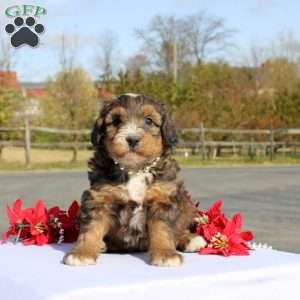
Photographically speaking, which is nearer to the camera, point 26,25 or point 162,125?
point 162,125

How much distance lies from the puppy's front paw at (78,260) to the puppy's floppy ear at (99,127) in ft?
1.97

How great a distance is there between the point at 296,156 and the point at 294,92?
7950 millimetres

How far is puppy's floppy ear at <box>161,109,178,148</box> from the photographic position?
343 cm

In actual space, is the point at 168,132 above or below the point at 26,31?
below

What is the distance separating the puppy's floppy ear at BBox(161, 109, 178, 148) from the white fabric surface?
586mm

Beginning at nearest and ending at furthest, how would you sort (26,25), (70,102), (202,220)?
(202,220) < (26,25) < (70,102)

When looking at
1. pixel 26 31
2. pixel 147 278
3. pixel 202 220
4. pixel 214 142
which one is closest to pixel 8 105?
pixel 214 142

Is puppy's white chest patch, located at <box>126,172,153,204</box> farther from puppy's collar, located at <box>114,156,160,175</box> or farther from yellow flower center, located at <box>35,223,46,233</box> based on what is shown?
yellow flower center, located at <box>35,223,46,233</box>

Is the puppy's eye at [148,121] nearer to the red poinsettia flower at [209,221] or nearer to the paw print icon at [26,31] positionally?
the red poinsettia flower at [209,221]

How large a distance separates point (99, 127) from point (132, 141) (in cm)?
30

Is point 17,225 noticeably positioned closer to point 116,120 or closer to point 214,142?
point 116,120

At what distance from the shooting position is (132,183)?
3.33m

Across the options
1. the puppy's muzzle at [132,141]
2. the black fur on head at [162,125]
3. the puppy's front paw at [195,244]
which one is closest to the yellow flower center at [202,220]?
the puppy's front paw at [195,244]

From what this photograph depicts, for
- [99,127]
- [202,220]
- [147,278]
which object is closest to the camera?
[147,278]
